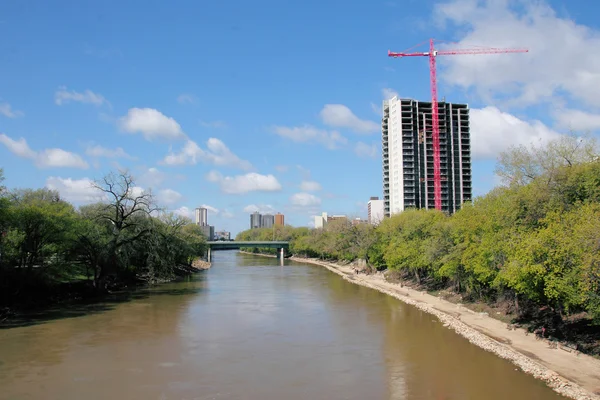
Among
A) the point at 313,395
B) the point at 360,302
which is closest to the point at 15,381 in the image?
the point at 313,395

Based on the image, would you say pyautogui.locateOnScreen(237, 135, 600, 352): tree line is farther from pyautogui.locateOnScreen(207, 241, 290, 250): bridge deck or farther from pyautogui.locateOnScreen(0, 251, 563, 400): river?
pyautogui.locateOnScreen(207, 241, 290, 250): bridge deck

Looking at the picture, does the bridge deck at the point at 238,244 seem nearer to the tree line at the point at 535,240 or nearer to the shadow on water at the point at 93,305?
the shadow on water at the point at 93,305

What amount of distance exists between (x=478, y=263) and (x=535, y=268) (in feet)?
37.0

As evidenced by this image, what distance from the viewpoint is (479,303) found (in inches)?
1604

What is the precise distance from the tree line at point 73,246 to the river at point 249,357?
181 inches

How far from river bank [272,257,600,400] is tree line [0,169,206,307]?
1325 inches

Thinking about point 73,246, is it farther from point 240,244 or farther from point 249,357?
point 240,244

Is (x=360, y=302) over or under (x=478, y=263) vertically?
under

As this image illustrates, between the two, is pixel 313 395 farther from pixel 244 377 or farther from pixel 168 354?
pixel 168 354

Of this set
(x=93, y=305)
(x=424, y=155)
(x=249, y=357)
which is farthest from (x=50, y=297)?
(x=424, y=155)

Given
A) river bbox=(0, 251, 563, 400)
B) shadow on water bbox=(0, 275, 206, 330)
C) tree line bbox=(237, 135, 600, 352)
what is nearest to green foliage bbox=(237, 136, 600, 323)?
tree line bbox=(237, 135, 600, 352)

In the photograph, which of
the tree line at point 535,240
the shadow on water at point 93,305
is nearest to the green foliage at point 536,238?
the tree line at point 535,240

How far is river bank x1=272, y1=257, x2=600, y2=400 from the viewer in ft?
67.2

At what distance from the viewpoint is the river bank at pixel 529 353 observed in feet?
67.2
